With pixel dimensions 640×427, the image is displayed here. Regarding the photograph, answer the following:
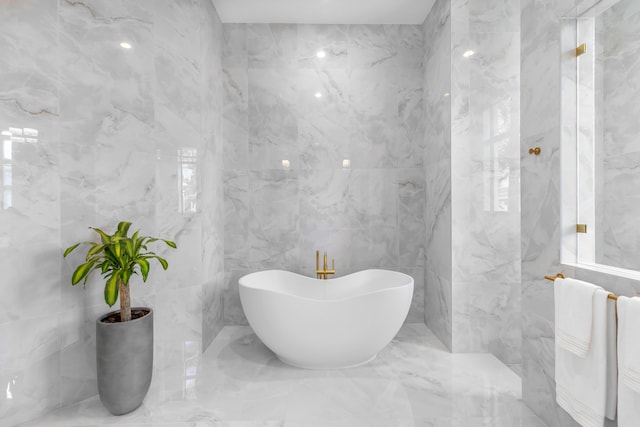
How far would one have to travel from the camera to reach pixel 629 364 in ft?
3.84

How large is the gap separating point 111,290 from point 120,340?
0.28 meters

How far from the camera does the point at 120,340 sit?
185 centimetres

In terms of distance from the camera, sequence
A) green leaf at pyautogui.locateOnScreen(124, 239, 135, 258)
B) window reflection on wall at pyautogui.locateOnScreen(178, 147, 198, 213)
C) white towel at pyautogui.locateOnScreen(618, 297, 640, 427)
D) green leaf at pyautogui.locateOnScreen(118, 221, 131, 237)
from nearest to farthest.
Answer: white towel at pyautogui.locateOnScreen(618, 297, 640, 427) < green leaf at pyautogui.locateOnScreen(124, 239, 135, 258) < green leaf at pyautogui.locateOnScreen(118, 221, 131, 237) < window reflection on wall at pyautogui.locateOnScreen(178, 147, 198, 213)

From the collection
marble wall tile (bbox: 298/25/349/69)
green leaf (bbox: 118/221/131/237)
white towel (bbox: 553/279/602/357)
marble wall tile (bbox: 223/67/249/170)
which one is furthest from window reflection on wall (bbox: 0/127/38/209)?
white towel (bbox: 553/279/602/357)

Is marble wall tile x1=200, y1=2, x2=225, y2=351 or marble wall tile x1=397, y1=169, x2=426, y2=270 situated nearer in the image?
Result: marble wall tile x1=200, y1=2, x2=225, y2=351

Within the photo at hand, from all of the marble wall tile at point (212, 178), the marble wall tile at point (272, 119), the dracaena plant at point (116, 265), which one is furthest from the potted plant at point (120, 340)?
the marble wall tile at point (272, 119)

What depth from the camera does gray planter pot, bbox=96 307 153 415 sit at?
1847mm

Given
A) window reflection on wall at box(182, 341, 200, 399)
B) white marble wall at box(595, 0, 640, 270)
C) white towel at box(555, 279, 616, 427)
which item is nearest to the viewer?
white towel at box(555, 279, 616, 427)

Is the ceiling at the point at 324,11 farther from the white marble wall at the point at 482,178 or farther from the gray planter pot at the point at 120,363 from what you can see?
the gray planter pot at the point at 120,363

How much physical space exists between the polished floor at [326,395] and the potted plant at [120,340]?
0.46ft

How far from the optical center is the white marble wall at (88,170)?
71.1 inches

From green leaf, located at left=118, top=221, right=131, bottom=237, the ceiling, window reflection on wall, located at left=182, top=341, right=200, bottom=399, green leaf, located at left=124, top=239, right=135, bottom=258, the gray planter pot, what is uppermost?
the ceiling

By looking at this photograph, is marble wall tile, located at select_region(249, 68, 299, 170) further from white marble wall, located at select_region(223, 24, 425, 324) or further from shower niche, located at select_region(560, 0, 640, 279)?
shower niche, located at select_region(560, 0, 640, 279)

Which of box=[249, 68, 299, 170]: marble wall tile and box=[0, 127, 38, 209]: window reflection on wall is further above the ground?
box=[249, 68, 299, 170]: marble wall tile
